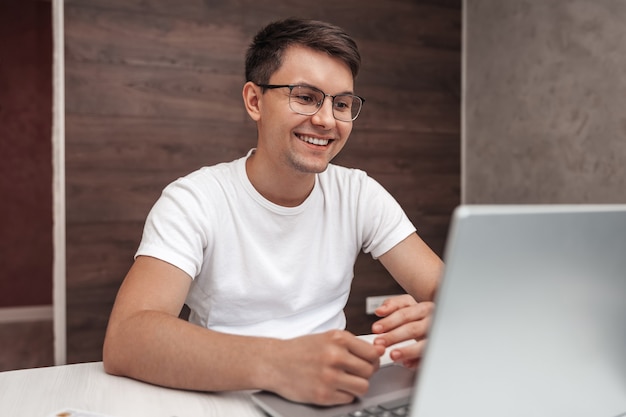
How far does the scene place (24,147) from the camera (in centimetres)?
445

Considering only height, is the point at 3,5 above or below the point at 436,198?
above

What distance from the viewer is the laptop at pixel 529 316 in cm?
→ 51

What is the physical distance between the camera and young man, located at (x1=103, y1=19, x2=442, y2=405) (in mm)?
1227

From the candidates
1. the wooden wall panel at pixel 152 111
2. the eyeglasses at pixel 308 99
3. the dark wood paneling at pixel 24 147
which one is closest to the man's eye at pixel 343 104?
the eyeglasses at pixel 308 99

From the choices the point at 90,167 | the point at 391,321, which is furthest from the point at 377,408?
the point at 90,167

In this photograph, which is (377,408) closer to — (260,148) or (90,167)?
(260,148)

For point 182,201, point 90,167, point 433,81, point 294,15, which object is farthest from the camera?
point 433,81

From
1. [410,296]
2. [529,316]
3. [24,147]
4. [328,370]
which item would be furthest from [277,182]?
[24,147]

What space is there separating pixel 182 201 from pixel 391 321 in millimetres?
597

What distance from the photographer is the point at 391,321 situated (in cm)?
93

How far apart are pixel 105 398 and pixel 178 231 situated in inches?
17.2

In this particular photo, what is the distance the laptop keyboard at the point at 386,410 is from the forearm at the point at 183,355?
0.53 ft

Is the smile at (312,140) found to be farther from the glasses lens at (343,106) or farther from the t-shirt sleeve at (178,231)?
the t-shirt sleeve at (178,231)

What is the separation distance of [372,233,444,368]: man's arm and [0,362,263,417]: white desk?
25cm
